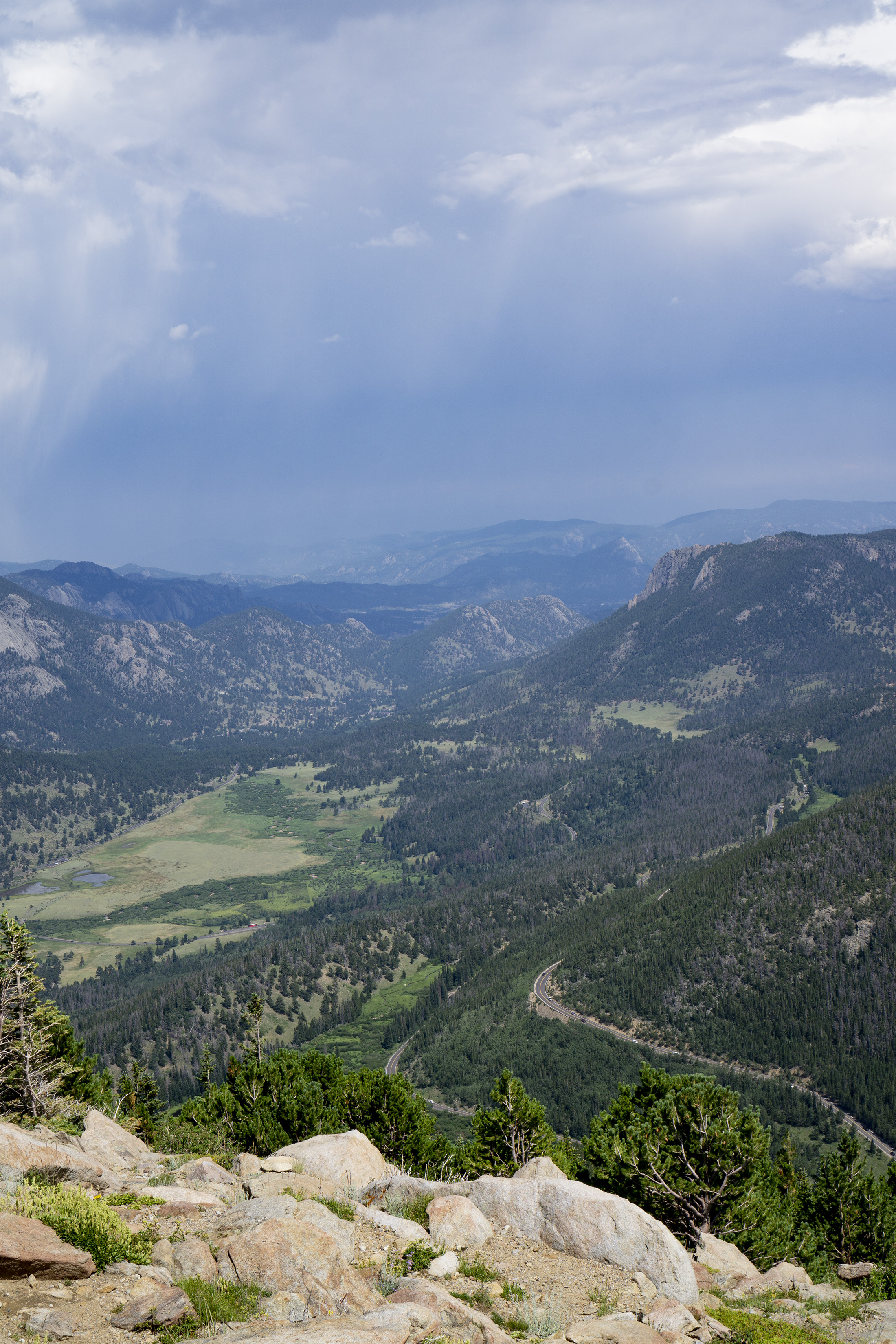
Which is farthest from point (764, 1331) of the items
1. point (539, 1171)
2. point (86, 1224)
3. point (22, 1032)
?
point (22, 1032)

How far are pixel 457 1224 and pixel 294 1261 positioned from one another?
11.2 meters

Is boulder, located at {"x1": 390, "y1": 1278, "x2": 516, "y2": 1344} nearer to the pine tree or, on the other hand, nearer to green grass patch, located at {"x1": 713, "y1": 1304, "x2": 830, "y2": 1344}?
green grass patch, located at {"x1": 713, "y1": 1304, "x2": 830, "y2": 1344}

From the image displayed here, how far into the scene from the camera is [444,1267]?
115ft

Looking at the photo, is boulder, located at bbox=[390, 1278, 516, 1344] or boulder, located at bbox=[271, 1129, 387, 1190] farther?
boulder, located at bbox=[271, 1129, 387, 1190]

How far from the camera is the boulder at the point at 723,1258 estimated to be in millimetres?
50688

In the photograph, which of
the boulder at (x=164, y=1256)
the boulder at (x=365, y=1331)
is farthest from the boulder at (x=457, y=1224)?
the boulder at (x=164, y=1256)

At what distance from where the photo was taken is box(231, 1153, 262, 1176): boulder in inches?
1784

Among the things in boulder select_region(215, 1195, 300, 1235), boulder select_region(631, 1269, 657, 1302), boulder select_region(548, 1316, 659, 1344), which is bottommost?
boulder select_region(631, 1269, 657, 1302)

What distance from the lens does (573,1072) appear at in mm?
170375

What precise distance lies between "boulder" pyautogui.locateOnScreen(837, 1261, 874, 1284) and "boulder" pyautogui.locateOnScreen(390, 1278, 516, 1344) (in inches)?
1508

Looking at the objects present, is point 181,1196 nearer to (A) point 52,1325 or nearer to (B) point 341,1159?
(B) point 341,1159

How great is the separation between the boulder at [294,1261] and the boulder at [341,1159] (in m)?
12.7

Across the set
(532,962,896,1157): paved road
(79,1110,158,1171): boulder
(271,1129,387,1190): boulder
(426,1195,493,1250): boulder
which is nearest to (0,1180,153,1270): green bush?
(426,1195,493,1250): boulder

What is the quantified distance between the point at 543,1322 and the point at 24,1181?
23.1m
